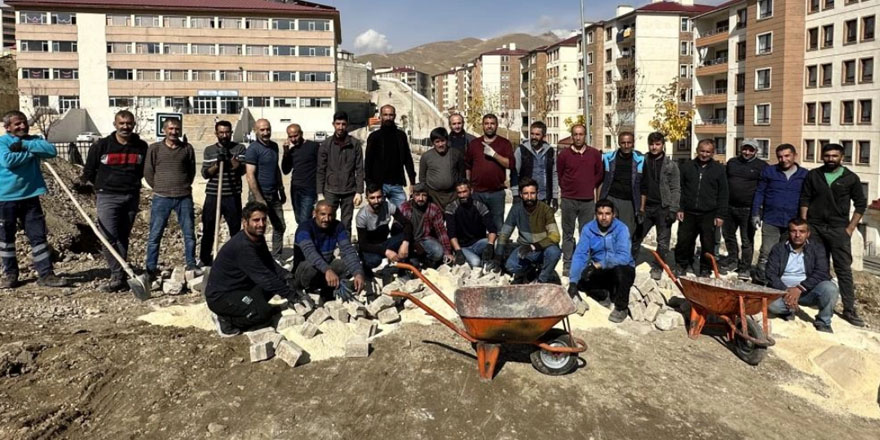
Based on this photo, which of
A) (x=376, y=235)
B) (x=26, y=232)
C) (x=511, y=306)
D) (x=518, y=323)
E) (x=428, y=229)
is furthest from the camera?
(x=428, y=229)

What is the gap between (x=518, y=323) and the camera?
15.2 ft

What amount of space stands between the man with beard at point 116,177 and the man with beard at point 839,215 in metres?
7.82

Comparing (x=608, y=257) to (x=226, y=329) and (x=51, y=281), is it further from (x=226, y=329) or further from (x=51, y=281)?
(x=51, y=281)

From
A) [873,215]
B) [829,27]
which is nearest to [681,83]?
[829,27]

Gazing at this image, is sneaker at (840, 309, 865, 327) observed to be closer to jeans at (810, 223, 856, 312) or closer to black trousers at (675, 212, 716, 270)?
jeans at (810, 223, 856, 312)

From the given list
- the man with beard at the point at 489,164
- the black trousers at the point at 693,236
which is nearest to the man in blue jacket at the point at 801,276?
the black trousers at the point at 693,236

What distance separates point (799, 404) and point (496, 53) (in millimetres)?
106152

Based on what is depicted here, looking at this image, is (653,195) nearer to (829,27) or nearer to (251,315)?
(251,315)

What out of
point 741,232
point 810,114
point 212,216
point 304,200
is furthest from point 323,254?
point 810,114

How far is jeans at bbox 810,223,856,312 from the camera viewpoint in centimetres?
658

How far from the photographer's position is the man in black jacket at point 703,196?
7.66m

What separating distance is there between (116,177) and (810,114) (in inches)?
1497

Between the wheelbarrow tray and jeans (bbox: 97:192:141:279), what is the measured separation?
172 inches

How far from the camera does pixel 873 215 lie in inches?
1230
